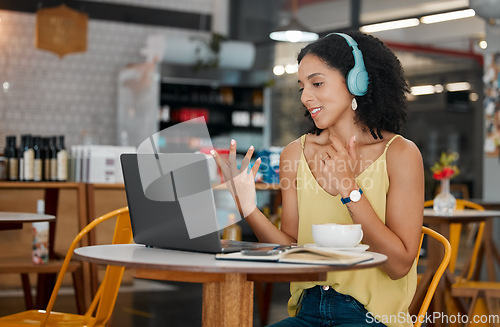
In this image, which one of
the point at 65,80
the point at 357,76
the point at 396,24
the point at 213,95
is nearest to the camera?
the point at 357,76

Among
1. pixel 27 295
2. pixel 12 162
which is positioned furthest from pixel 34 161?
pixel 27 295

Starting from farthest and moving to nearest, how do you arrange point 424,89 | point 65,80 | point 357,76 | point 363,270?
point 424,89, point 65,80, point 357,76, point 363,270

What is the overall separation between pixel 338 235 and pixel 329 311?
29 centimetres

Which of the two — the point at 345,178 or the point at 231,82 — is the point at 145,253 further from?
the point at 231,82

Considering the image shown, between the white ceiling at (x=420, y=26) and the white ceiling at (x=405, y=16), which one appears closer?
the white ceiling at (x=420, y=26)

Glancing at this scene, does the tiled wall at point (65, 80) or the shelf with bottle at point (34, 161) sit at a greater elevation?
the tiled wall at point (65, 80)

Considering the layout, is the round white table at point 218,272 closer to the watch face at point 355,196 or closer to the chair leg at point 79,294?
the watch face at point 355,196

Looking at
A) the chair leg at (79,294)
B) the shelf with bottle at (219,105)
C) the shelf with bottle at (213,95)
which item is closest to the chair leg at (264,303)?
the chair leg at (79,294)

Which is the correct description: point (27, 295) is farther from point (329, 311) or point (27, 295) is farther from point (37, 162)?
point (329, 311)

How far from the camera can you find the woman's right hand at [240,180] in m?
1.87

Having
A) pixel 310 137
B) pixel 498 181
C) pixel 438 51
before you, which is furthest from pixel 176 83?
pixel 310 137

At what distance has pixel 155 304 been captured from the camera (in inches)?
194

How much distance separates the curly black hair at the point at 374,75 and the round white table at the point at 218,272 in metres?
0.57

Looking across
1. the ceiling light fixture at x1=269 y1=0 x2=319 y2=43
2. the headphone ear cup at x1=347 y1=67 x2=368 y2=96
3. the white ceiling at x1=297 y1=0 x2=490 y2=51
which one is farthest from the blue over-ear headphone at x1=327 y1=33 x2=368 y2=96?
the ceiling light fixture at x1=269 y1=0 x2=319 y2=43
